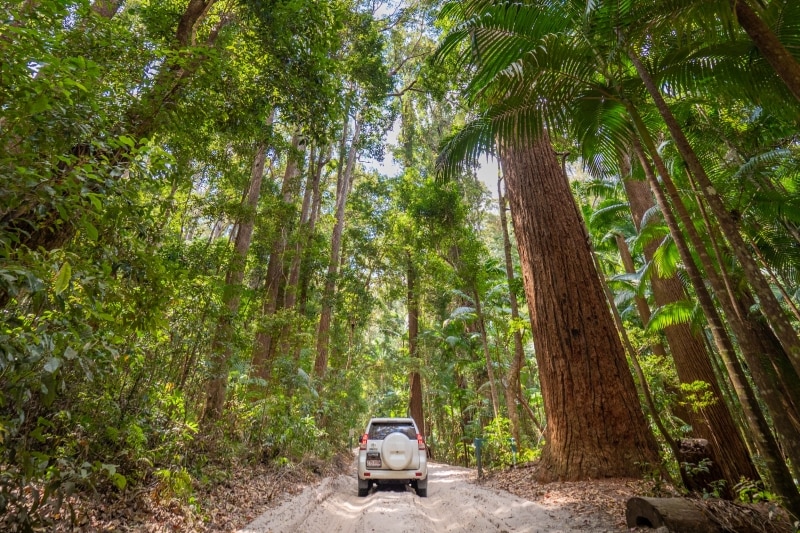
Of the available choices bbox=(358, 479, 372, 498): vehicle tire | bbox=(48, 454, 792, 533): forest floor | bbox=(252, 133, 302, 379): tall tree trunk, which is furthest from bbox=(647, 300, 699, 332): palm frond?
bbox=(252, 133, 302, 379): tall tree trunk

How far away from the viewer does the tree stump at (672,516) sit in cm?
251

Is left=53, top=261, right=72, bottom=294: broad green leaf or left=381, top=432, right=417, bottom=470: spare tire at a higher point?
left=53, top=261, right=72, bottom=294: broad green leaf

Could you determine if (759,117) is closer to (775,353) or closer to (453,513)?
(775,353)

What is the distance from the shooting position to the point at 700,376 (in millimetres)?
7316

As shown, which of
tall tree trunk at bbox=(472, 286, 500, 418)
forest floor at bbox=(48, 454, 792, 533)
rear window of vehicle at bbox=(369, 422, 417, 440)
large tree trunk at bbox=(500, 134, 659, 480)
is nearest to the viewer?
forest floor at bbox=(48, 454, 792, 533)

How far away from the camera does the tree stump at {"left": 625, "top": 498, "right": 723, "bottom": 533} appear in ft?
8.25

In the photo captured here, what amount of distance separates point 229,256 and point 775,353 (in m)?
10.1

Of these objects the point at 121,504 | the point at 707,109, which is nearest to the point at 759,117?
the point at 707,109

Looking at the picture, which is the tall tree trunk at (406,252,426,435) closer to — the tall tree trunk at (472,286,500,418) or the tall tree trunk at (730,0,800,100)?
the tall tree trunk at (472,286,500,418)

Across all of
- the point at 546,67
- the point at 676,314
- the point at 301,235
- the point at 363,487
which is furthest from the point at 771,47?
the point at 301,235

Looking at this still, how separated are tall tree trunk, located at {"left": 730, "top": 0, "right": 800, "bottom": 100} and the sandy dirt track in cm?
376

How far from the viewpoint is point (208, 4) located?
5.00 m

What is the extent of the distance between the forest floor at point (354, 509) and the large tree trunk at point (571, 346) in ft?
1.39

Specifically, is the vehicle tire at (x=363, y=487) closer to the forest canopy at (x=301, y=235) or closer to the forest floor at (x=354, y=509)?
the forest floor at (x=354, y=509)
